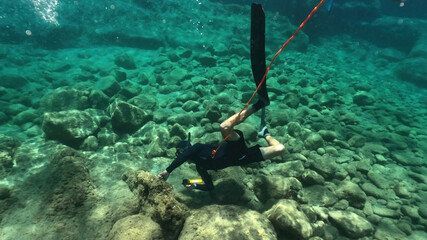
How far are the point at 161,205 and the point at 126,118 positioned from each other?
14.2 feet

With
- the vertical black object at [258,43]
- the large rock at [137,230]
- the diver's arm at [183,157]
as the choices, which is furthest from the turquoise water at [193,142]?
the vertical black object at [258,43]

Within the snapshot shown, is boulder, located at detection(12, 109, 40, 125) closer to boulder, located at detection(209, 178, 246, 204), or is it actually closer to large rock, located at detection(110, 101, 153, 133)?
large rock, located at detection(110, 101, 153, 133)

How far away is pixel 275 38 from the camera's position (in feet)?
65.6

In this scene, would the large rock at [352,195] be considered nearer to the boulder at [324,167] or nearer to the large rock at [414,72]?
the boulder at [324,167]

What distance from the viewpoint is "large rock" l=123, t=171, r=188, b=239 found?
3.22 m

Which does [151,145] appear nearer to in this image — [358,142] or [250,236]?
[250,236]

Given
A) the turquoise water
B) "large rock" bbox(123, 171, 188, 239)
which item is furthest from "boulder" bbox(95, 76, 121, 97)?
"large rock" bbox(123, 171, 188, 239)

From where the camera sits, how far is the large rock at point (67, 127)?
5.94 metres

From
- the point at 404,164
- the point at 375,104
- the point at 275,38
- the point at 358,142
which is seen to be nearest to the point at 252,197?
the point at 358,142

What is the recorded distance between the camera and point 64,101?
8.14 m

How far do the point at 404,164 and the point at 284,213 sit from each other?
18.4 feet

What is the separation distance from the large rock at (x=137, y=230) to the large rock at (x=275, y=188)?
89.2 inches

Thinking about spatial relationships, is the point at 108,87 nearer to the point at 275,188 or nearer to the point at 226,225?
the point at 275,188

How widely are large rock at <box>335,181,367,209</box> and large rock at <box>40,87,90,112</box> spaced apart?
886 cm
